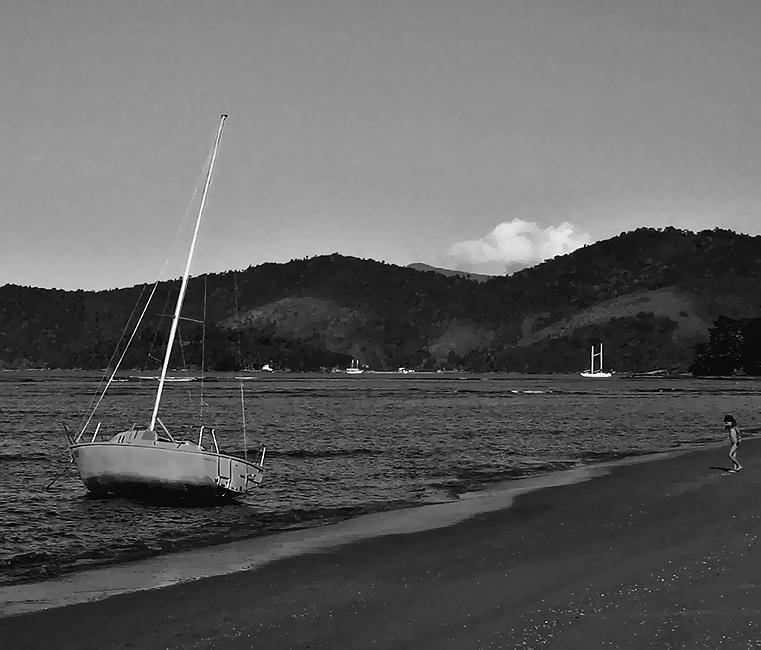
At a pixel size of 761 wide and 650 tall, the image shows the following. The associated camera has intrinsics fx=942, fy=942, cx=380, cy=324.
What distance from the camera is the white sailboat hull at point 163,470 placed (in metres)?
25.7

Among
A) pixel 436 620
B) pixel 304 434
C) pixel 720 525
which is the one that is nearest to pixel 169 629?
pixel 436 620

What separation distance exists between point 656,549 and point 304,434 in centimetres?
4615

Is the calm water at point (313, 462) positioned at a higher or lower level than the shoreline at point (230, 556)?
lower

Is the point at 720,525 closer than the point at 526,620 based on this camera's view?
No

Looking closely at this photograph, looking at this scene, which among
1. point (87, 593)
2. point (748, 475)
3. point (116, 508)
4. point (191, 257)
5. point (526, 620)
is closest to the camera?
point (526, 620)

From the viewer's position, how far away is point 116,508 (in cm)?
2575

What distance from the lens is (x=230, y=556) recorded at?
18.2m

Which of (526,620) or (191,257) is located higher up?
(191,257)

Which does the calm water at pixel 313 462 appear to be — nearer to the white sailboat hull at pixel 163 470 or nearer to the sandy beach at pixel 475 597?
the white sailboat hull at pixel 163 470

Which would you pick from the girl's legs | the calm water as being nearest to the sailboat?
the calm water

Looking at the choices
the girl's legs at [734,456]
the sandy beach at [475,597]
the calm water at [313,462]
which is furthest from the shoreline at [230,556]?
the girl's legs at [734,456]

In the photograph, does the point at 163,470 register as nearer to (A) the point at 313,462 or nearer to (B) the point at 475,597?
(B) the point at 475,597

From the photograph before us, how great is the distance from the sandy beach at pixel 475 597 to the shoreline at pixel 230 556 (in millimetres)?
524

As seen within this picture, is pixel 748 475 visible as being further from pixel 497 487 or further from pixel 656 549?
pixel 656 549
